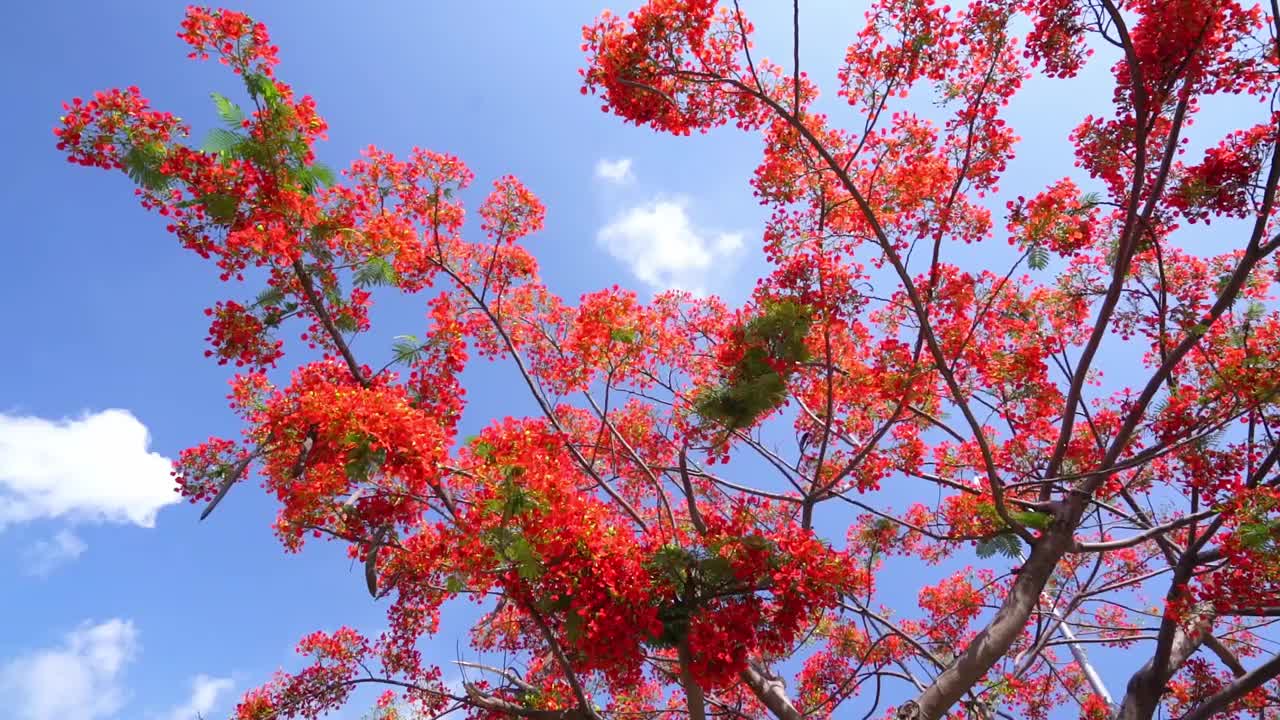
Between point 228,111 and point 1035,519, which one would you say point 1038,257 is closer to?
point 1035,519

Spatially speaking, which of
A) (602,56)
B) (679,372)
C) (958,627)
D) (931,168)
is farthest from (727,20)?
(958,627)

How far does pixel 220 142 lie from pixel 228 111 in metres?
0.27

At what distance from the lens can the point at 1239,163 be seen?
18.6 feet

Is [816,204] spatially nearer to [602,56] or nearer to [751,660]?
[602,56]

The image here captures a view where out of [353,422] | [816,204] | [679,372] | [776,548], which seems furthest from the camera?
[679,372]

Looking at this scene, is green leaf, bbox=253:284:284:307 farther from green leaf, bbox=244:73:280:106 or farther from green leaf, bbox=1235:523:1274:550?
green leaf, bbox=1235:523:1274:550

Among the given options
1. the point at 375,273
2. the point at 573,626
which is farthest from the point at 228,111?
the point at 573,626

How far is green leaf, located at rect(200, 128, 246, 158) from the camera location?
5762 millimetres

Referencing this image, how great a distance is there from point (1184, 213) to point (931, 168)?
220 cm

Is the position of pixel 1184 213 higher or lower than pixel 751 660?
higher

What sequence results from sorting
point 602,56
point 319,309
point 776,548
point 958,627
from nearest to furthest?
point 602,56 → point 776,548 → point 319,309 → point 958,627

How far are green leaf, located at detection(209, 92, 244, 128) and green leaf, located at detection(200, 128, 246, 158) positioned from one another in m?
0.10

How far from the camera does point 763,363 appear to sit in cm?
670

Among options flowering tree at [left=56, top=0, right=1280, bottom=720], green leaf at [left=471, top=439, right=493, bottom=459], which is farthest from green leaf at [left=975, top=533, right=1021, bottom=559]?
green leaf at [left=471, top=439, right=493, bottom=459]
